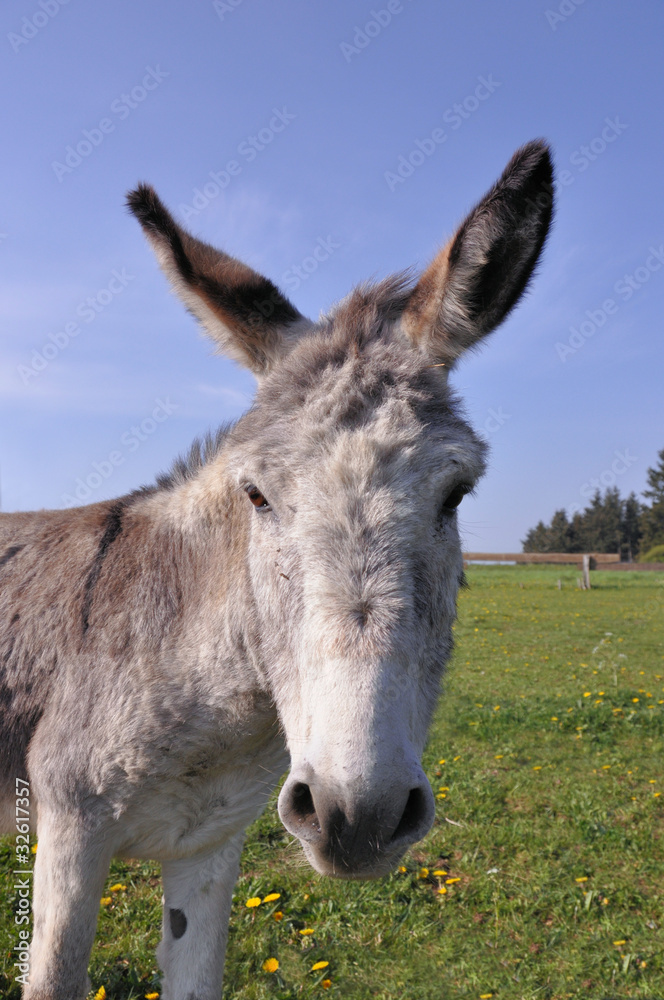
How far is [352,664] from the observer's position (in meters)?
Answer: 1.75

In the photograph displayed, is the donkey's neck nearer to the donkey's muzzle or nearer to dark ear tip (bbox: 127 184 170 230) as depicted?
the donkey's muzzle

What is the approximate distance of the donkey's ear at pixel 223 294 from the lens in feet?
8.73

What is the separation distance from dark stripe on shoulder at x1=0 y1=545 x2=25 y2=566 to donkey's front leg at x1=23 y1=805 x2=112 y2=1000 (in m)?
1.36

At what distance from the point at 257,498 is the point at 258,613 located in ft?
1.50

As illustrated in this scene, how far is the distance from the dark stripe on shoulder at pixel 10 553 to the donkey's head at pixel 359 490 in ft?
3.91

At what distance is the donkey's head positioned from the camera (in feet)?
5.49

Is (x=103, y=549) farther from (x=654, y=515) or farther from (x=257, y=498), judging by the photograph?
(x=654, y=515)

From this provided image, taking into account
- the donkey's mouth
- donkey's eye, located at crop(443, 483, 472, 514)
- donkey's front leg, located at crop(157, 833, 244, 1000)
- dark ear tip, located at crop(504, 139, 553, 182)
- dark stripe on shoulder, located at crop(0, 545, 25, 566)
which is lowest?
donkey's front leg, located at crop(157, 833, 244, 1000)

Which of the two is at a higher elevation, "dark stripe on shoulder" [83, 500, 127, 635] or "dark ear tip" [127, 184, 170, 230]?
"dark ear tip" [127, 184, 170, 230]

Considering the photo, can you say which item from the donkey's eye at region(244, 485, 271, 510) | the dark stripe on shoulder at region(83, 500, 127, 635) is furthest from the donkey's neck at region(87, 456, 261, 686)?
the donkey's eye at region(244, 485, 271, 510)

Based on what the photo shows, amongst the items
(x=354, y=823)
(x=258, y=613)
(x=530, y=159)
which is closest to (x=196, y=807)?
(x=258, y=613)

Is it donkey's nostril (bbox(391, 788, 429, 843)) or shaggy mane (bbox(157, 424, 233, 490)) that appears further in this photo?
shaggy mane (bbox(157, 424, 233, 490))

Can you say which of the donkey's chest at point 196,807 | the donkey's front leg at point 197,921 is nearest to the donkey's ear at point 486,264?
the donkey's chest at point 196,807

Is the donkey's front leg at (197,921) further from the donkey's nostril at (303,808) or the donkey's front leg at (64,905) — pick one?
the donkey's nostril at (303,808)
